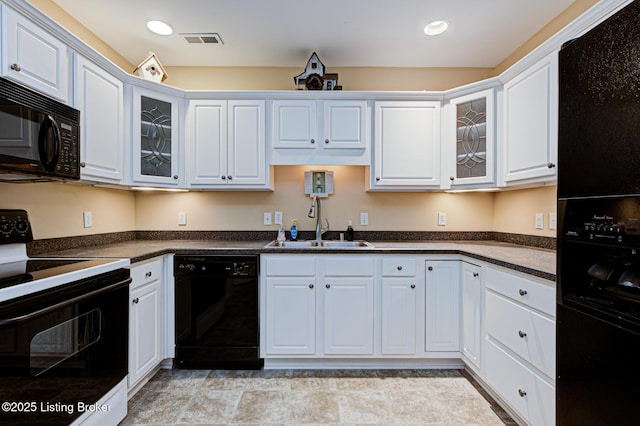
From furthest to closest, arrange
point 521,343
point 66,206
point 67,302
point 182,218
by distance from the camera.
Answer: point 182,218
point 66,206
point 521,343
point 67,302

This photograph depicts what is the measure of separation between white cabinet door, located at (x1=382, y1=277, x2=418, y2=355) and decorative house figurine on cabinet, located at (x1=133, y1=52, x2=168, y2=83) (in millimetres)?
2545

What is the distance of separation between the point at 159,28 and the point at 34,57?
41.6 inches

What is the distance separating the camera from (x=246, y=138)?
8.81ft

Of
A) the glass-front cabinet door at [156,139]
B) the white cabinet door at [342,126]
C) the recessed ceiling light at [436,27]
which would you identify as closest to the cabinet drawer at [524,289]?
the white cabinet door at [342,126]

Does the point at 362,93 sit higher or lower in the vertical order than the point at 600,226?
higher

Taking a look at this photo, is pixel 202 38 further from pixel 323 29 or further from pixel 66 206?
pixel 66 206

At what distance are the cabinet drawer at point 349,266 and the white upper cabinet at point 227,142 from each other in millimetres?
931

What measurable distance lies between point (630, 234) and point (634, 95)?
463mm

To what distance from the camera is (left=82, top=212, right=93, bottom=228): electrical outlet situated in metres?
2.35

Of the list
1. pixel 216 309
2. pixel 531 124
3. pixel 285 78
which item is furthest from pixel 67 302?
pixel 531 124

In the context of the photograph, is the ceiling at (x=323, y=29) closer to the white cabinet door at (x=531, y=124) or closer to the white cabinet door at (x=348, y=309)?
the white cabinet door at (x=531, y=124)

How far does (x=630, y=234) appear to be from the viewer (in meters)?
1.04

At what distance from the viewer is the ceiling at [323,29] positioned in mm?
2158

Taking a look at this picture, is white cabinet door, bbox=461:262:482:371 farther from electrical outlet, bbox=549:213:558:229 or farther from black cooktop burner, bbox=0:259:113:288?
black cooktop burner, bbox=0:259:113:288
